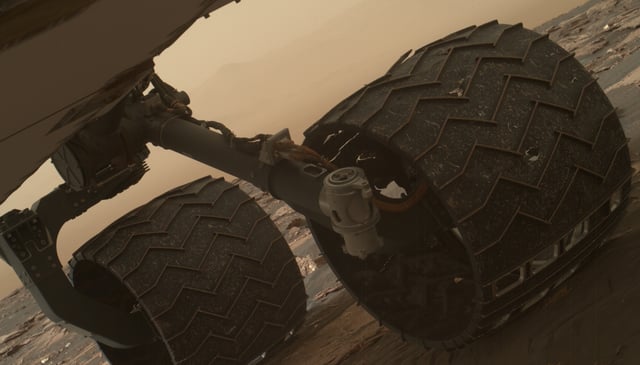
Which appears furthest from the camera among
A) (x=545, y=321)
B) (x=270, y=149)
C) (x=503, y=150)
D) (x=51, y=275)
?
(x=51, y=275)

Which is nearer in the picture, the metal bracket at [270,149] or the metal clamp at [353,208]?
the metal clamp at [353,208]

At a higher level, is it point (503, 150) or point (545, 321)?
point (503, 150)

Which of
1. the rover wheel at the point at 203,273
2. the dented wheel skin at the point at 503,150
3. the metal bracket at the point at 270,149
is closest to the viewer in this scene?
the dented wheel skin at the point at 503,150

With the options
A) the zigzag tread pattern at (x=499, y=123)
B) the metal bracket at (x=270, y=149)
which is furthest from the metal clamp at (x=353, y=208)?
the metal bracket at (x=270, y=149)

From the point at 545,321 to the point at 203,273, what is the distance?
1563 mm

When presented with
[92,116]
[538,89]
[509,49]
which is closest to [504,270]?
[538,89]

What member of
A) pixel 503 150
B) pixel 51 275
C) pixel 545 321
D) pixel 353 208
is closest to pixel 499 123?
pixel 503 150

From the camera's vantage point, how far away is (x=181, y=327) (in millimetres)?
2834

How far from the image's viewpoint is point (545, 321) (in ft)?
6.89

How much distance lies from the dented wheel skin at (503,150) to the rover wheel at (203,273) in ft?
3.10

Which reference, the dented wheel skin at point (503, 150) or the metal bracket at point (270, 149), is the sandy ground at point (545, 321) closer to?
the dented wheel skin at point (503, 150)

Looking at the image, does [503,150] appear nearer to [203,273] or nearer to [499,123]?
[499,123]

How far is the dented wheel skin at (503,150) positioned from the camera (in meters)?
1.87

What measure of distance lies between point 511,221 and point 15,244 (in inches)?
88.1
